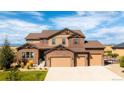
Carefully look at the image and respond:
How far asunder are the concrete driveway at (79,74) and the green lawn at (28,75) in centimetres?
58

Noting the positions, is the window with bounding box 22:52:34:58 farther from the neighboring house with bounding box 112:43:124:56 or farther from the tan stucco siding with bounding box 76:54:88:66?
the neighboring house with bounding box 112:43:124:56

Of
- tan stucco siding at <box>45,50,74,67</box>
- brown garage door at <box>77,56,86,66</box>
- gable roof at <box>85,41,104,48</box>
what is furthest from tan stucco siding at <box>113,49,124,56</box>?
tan stucco siding at <box>45,50,74,67</box>

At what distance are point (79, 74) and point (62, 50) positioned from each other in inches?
221

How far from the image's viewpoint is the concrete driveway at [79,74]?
30156 millimetres

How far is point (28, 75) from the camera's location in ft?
102

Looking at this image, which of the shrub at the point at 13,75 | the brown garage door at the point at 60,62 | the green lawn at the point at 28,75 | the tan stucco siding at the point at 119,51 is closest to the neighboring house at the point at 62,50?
the brown garage door at the point at 60,62

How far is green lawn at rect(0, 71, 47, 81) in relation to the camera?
2981 cm

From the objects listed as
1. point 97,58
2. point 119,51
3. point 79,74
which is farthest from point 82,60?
point 79,74

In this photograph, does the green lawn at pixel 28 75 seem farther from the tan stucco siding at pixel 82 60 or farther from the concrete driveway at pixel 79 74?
the tan stucco siding at pixel 82 60
